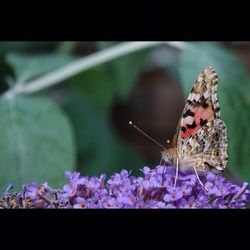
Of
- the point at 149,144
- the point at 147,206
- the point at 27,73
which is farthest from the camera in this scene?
the point at 149,144

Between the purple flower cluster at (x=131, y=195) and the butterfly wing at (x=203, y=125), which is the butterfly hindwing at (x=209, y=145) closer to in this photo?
the butterfly wing at (x=203, y=125)

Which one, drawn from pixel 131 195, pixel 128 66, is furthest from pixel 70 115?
pixel 131 195

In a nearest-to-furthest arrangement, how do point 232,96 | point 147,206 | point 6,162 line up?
point 147,206 < point 6,162 < point 232,96

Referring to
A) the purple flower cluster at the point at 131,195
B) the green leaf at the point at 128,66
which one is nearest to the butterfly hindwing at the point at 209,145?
the purple flower cluster at the point at 131,195
